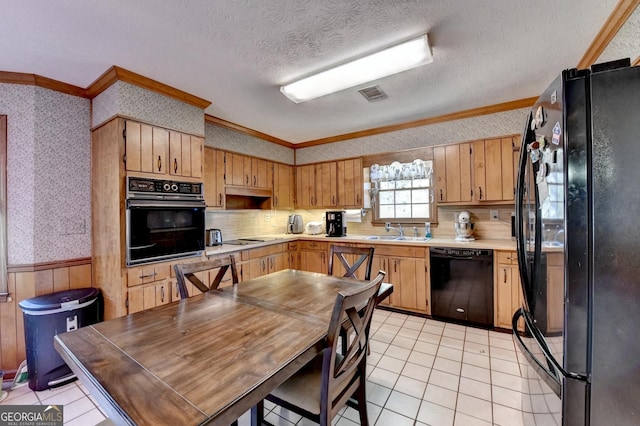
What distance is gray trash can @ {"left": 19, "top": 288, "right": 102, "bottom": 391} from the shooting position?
81.0 inches

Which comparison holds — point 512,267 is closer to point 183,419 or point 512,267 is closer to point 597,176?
point 597,176

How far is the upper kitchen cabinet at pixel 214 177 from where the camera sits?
336 centimetres

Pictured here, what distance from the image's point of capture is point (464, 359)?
2.37m

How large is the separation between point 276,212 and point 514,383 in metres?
4.00

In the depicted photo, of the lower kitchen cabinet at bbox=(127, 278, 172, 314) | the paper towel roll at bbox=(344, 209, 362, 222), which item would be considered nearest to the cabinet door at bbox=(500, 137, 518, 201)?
the paper towel roll at bbox=(344, 209, 362, 222)

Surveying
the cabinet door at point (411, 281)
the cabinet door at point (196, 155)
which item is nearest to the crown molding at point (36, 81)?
the cabinet door at point (196, 155)

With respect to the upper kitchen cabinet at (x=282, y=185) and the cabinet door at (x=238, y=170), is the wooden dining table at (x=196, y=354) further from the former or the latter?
the upper kitchen cabinet at (x=282, y=185)

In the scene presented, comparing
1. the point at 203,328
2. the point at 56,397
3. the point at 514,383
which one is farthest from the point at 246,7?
the point at 514,383

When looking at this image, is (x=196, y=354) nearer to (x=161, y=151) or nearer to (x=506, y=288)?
(x=161, y=151)

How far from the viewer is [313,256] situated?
418cm

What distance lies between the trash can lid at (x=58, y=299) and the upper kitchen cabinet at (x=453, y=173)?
3941 millimetres

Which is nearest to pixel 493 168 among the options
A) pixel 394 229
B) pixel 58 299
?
pixel 394 229

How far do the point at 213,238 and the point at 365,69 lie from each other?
2744 millimetres

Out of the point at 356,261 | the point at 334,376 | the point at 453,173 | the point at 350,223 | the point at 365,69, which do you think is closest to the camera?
the point at 334,376
